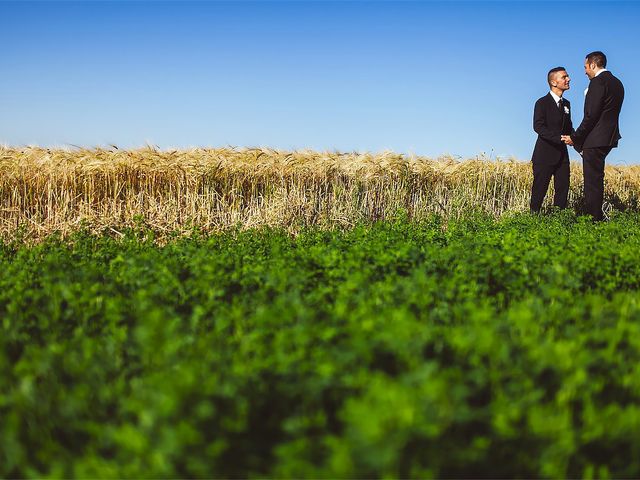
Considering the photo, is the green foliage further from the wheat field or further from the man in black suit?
the man in black suit

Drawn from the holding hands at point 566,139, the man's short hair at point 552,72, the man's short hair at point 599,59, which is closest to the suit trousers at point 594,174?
the holding hands at point 566,139

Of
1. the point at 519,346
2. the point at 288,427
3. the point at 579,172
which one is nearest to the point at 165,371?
the point at 288,427

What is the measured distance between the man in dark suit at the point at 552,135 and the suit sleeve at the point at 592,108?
448 millimetres

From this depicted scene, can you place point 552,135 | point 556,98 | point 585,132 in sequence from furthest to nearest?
1. point 556,98
2. point 552,135
3. point 585,132

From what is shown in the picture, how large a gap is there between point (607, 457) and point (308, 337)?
156 centimetres

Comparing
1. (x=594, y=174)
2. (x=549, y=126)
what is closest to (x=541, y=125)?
(x=549, y=126)

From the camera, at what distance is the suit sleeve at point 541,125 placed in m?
11.5

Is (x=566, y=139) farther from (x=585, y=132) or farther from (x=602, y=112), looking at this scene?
(x=602, y=112)

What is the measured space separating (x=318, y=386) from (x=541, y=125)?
10.2 metres

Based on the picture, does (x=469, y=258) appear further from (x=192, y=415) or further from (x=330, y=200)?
(x=330, y=200)

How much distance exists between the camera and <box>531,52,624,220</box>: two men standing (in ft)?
35.7

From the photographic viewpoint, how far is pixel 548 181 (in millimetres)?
11922

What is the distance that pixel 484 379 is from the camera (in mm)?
3000

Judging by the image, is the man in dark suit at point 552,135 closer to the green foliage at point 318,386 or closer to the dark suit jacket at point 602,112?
the dark suit jacket at point 602,112
